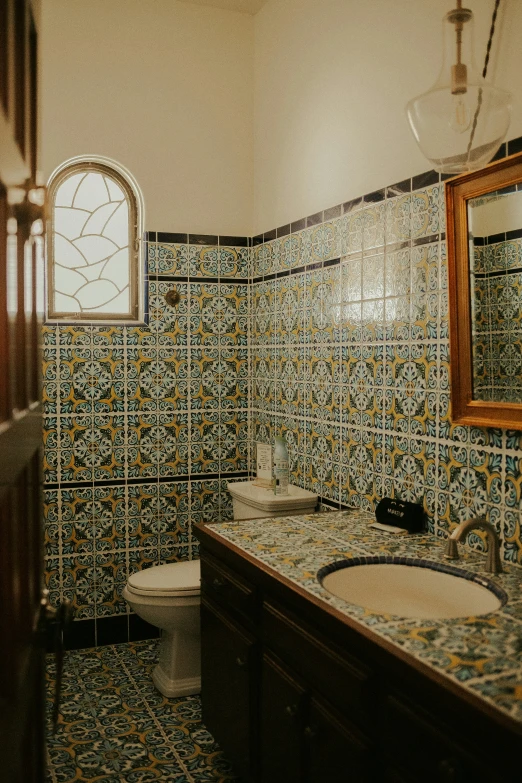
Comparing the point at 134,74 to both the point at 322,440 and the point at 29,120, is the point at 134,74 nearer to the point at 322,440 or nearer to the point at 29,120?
the point at 322,440

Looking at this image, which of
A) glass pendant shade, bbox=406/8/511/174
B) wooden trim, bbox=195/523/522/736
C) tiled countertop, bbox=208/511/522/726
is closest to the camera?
wooden trim, bbox=195/523/522/736

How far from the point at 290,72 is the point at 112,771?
3149mm

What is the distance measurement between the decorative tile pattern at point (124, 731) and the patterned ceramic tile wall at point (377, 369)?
3.62ft

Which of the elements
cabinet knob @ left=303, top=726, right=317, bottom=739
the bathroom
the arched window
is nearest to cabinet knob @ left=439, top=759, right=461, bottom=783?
cabinet knob @ left=303, top=726, right=317, bottom=739

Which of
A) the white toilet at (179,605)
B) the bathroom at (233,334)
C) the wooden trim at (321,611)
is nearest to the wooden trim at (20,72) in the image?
the wooden trim at (321,611)

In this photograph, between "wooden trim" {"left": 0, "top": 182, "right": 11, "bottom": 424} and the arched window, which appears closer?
"wooden trim" {"left": 0, "top": 182, "right": 11, "bottom": 424}

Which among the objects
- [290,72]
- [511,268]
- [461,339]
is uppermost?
[290,72]

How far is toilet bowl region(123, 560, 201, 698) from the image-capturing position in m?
3.12

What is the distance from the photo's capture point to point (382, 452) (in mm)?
2777

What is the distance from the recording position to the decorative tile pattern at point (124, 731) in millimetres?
2637

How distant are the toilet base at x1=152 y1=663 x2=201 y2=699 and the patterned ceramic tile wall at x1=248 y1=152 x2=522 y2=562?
1014 mm

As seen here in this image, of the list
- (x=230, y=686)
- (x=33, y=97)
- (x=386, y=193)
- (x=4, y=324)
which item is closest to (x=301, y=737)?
(x=230, y=686)

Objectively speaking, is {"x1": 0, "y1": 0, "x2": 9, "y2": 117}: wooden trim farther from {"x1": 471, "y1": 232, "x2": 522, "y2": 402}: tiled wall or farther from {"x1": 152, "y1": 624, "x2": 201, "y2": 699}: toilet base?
{"x1": 152, "y1": 624, "x2": 201, "y2": 699}: toilet base

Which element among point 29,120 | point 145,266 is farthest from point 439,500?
point 145,266
